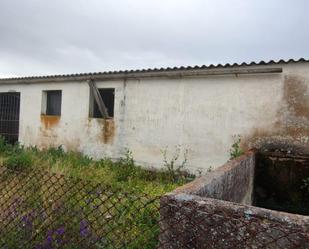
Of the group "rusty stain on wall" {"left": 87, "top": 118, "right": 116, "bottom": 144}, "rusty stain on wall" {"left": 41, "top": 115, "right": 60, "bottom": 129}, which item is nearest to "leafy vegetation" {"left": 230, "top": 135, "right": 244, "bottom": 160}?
"rusty stain on wall" {"left": 87, "top": 118, "right": 116, "bottom": 144}

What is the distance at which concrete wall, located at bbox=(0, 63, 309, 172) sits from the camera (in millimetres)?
6684

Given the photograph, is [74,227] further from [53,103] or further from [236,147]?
[53,103]

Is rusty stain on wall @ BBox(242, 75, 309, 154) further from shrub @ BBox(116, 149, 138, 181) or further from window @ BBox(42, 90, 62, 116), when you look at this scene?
window @ BBox(42, 90, 62, 116)

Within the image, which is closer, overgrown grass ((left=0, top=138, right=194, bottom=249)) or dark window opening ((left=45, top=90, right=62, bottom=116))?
overgrown grass ((left=0, top=138, right=194, bottom=249))

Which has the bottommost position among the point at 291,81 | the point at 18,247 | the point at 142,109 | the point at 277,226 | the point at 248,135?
the point at 18,247

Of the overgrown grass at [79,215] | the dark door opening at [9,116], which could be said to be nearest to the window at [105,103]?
the overgrown grass at [79,215]

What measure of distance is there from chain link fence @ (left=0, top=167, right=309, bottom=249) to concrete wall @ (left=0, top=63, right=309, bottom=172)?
10.6 ft

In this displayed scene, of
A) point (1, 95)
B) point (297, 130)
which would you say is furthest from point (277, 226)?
point (1, 95)

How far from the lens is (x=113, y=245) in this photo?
3.59 metres

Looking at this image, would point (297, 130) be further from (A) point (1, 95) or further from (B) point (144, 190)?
(A) point (1, 95)

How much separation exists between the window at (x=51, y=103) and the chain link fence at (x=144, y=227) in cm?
493

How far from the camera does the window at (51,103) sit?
11.1 meters

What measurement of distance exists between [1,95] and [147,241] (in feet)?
38.0

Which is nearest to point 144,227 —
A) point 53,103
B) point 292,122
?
point 292,122
